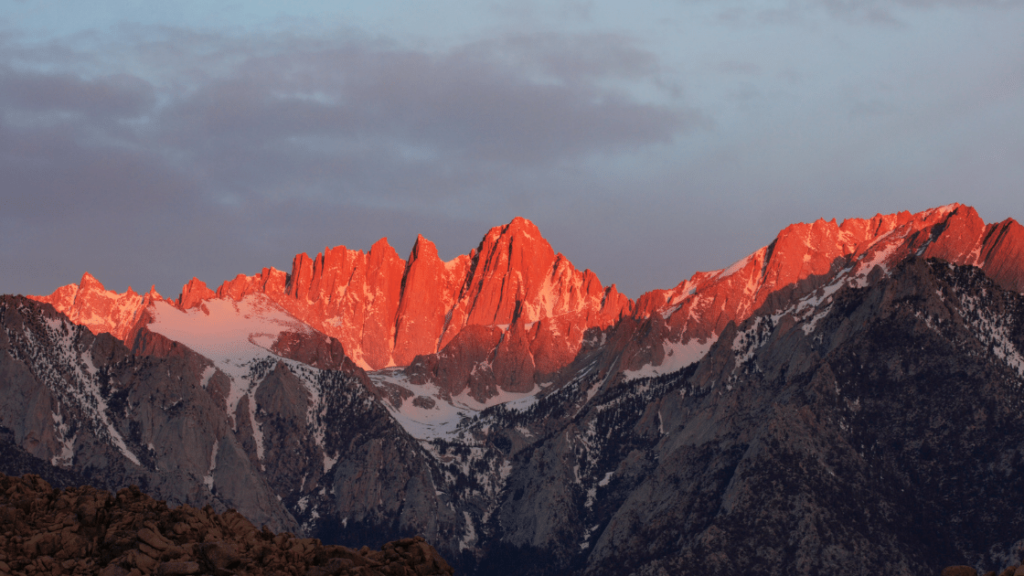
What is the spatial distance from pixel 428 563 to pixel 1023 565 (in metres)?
33.0

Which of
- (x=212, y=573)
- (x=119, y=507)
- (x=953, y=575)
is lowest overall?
(x=953, y=575)

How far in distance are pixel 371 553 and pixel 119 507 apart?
17.4m

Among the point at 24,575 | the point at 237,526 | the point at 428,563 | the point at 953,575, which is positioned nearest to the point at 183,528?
the point at 237,526

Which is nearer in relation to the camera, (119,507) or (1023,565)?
(1023,565)

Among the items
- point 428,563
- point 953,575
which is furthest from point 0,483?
point 953,575

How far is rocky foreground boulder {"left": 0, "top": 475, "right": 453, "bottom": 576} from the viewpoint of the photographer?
253 feet

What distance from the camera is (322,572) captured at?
77.8 metres

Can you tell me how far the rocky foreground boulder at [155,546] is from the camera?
3034 inches

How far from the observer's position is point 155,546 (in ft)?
258

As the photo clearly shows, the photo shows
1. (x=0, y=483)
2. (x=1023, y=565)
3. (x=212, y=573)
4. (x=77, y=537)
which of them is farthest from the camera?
(x=0, y=483)

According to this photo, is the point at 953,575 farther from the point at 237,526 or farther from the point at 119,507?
the point at 119,507

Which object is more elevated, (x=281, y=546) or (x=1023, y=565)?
(x=281, y=546)

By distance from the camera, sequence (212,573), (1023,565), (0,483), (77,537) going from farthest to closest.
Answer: (0,483) < (77,537) < (212,573) < (1023,565)

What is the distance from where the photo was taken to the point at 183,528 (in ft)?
267
